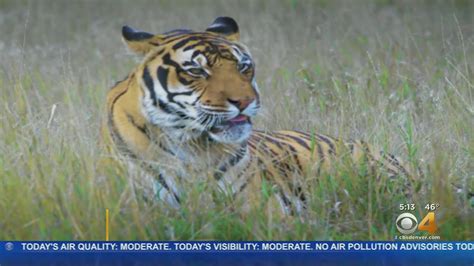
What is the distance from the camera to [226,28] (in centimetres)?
344

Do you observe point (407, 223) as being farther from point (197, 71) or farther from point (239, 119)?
point (197, 71)

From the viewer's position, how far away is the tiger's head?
10.5 ft

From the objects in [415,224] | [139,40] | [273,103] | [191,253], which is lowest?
[191,253]

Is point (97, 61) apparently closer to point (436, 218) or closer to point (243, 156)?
point (243, 156)

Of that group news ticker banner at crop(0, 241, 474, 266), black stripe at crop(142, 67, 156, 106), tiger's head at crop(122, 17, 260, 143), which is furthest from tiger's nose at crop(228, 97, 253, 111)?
news ticker banner at crop(0, 241, 474, 266)

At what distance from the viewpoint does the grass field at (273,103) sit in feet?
10.1

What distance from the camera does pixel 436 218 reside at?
Answer: 10.3 feet

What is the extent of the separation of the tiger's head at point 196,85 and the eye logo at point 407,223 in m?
0.52

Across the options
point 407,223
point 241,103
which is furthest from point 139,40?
point 407,223

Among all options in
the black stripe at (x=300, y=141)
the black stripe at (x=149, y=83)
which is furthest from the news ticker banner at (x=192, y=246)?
the black stripe at (x=300, y=141)

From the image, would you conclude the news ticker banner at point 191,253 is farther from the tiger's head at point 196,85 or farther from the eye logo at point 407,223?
the tiger's head at point 196,85

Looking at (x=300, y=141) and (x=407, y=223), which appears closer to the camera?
(x=407, y=223)

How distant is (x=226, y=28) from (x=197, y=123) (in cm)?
39

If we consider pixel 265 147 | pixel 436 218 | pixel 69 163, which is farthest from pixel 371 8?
pixel 69 163
